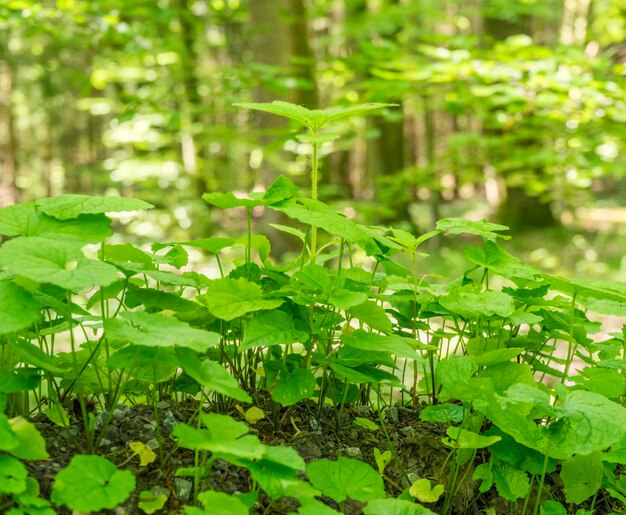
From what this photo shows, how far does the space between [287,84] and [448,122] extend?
20.4 metres

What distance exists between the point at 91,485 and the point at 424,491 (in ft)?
2.31

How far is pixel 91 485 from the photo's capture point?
99 cm

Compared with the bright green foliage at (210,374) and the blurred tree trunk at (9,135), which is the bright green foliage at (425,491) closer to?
the bright green foliage at (210,374)

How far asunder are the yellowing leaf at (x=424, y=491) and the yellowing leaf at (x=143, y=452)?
0.56m

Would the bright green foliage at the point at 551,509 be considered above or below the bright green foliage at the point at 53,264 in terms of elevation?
below

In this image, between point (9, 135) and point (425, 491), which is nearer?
point (425, 491)

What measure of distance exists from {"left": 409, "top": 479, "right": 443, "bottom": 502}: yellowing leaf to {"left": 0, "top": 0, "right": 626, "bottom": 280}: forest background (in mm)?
887

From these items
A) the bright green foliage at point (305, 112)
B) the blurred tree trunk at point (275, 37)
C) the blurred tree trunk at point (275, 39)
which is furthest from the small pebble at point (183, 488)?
the blurred tree trunk at point (275, 37)

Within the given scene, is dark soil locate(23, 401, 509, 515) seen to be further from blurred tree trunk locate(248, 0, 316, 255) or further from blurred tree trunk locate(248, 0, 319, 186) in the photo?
blurred tree trunk locate(248, 0, 319, 186)

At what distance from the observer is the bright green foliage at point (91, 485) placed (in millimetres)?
958

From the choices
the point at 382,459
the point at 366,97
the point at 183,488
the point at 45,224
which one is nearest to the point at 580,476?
the point at 382,459

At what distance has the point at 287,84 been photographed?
15.1ft

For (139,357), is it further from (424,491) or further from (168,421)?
(424,491)

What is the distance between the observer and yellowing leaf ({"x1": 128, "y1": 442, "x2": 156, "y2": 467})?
1.21m
